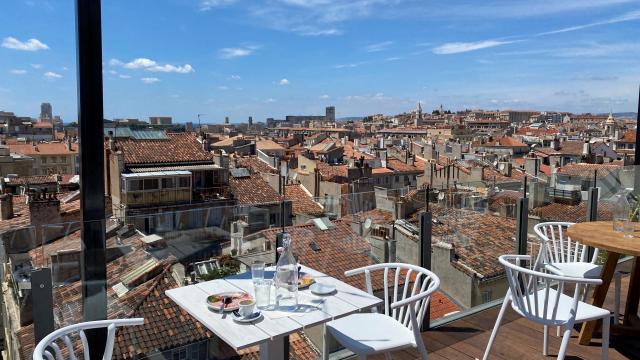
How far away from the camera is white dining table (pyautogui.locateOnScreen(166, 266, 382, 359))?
1.73 m

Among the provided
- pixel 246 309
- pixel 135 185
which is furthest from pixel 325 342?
pixel 135 185

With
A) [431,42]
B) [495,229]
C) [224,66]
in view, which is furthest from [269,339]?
[224,66]

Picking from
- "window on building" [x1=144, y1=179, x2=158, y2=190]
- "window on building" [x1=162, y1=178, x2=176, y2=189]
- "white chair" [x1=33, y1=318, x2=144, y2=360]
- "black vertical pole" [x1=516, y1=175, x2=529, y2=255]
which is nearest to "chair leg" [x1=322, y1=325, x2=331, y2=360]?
"white chair" [x1=33, y1=318, x2=144, y2=360]

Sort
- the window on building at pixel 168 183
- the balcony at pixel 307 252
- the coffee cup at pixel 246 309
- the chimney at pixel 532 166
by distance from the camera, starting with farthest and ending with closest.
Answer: the chimney at pixel 532 166 → the window on building at pixel 168 183 → the balcony at pixel 307 252 → the coffee cup at pixel 246 309

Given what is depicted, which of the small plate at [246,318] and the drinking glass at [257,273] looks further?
the drinking glass at [257,273]

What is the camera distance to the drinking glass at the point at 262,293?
2.00 meters

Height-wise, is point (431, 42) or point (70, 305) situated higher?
point (431, 42)

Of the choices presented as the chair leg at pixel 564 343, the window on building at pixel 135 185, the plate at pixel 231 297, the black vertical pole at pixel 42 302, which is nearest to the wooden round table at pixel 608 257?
the chair leg at pixel 564 343

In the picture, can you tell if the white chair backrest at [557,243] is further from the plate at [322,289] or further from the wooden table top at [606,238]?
the plate at [322,289]

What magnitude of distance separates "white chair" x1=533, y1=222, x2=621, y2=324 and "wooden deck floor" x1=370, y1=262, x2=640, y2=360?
34 cm

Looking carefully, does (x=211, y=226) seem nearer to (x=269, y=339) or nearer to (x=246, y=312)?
(x=246, y=312)

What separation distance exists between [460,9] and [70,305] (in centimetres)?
1196

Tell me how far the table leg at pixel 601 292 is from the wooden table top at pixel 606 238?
164mm

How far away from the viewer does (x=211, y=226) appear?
2.45 meters
